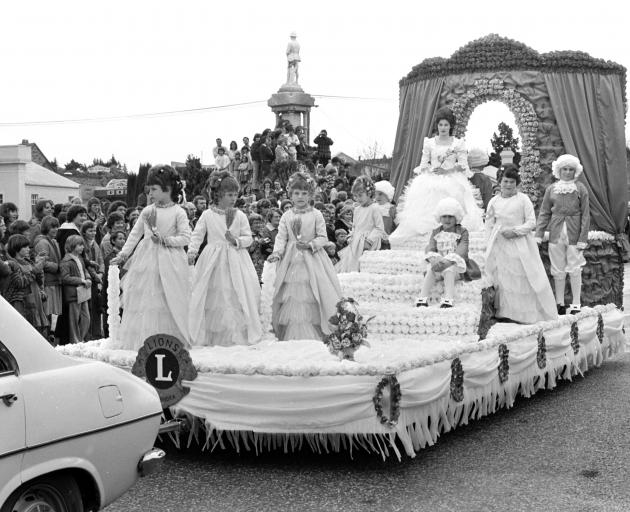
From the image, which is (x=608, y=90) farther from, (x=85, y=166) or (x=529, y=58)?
(x=85, y=166)

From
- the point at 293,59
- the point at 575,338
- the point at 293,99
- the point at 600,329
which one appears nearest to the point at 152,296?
the point at 575,338

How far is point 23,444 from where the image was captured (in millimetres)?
3625

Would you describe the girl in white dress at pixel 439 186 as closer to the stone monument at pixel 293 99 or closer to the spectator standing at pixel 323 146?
the spectator standing at pixel 323 146

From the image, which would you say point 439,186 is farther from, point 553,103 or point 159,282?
point 159,282

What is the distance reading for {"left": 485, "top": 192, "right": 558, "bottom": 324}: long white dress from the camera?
9352mm

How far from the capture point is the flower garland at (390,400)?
5.82 metres

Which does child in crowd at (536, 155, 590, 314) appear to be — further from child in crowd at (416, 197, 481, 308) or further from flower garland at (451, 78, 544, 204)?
child in crowd at (416, 197, 481, 308)

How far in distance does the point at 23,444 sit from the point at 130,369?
3.01 m

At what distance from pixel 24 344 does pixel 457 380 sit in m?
3.82

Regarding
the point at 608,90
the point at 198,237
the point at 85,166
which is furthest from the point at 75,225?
the point at 85,166

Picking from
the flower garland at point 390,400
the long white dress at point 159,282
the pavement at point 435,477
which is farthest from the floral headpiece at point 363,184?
the flower garland at point 390,400

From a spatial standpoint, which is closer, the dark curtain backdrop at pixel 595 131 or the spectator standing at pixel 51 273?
the spectator standing at pixel 51 273

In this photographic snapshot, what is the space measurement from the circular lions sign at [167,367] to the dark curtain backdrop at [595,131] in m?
8.45

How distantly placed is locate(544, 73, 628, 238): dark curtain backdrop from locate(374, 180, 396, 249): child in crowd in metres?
3.38
